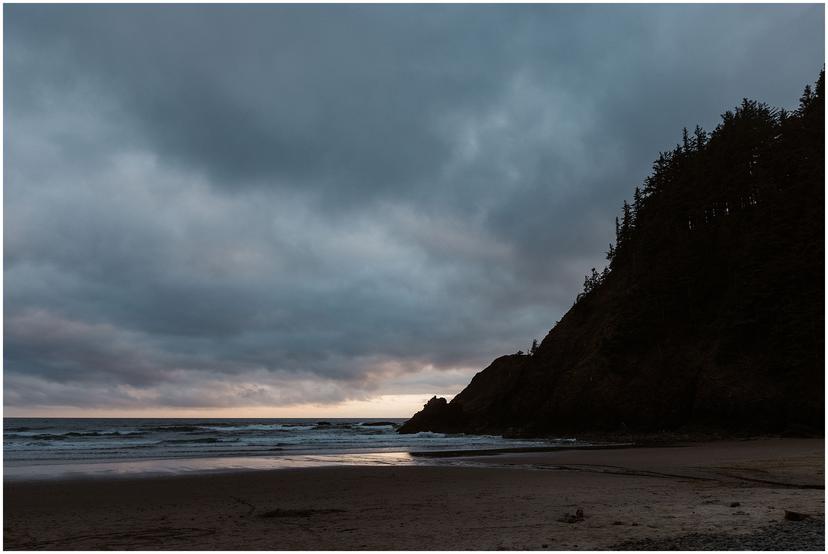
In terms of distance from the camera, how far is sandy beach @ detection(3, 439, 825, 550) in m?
8.47

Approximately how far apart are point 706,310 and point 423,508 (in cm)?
4295

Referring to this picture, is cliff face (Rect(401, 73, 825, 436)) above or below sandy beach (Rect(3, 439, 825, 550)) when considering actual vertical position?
above

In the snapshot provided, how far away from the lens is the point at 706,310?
46.9m

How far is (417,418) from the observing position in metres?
67.3

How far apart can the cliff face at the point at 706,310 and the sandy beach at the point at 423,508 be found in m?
21.0

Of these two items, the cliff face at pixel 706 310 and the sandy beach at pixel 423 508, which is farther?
the cliff face at pixel 706 310

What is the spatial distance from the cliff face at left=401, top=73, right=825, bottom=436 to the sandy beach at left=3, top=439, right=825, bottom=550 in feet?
Answer: 69.0

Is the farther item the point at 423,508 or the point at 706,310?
the point at 706,310

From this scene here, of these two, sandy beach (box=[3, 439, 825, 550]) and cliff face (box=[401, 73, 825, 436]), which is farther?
cliff face (box=[401, 73, 825, 436])

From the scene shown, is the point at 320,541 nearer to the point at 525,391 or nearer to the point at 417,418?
the point at 525,391

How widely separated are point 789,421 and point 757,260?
A: 12981 mm

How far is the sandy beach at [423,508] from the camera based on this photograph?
847 cm

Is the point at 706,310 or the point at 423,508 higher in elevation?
the point at 706,310

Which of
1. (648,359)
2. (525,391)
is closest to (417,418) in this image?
(525,391)
